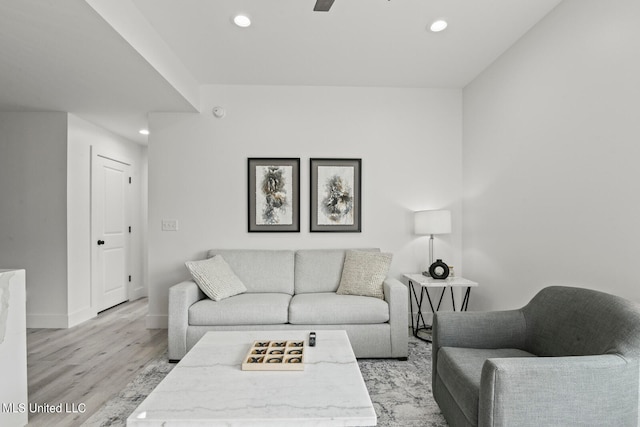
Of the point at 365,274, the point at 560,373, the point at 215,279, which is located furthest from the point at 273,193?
the point at 560,373

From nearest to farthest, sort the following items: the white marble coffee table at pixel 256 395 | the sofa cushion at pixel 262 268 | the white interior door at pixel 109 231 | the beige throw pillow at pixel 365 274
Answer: the white marble coffee table at pixel 256 395 → the beige throw pillow at pixel 365 274 → the sofa cushion at pixel 262 268 → the white interior door at pixel 109 231

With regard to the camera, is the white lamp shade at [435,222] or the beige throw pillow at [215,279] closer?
the beige throw pillow at [215,279]

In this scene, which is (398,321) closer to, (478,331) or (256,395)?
(478,331)

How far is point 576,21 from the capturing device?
2.24 m

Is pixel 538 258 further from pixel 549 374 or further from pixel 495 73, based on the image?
pixel 495 73

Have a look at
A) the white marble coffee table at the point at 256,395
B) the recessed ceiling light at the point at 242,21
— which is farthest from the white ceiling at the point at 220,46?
the white marble coffee table at the point at 256,395

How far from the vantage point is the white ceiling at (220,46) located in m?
2.23

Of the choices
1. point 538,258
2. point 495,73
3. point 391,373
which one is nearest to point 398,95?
point 495,73

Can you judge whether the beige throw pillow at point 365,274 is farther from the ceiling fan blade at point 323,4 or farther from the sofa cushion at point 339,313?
the ceiling fan blade at point 323,4

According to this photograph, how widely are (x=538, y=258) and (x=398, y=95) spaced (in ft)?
7.14

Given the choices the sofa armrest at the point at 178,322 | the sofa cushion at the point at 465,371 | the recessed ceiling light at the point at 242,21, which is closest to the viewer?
the sofa cushion at the point at 465,371

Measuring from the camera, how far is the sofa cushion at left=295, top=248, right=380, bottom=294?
340 centimetres

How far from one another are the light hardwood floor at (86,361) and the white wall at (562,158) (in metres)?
3.11

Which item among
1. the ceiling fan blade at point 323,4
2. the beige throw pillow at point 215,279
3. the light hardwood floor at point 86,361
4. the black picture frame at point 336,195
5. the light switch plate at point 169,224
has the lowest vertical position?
the light hardwood floor at point 86,361
